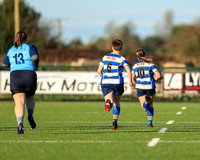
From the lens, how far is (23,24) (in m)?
45.2

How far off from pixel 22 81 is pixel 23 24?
1418 inches

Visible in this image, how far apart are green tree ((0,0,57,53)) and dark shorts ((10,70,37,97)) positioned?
104ft

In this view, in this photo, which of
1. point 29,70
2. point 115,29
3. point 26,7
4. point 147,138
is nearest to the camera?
point 147,138

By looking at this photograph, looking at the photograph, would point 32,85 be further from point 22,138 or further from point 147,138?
point 147,138

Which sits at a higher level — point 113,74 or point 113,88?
point 113,74

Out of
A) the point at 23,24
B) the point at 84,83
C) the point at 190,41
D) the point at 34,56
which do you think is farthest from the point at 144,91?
the point at 190,41

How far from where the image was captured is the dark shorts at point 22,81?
32.6 ft

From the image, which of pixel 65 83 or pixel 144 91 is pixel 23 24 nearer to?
pixel 65 83

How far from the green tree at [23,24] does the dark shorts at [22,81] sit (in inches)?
1251

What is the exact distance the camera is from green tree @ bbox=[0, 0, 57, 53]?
44.1 m

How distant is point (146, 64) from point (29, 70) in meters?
2.94

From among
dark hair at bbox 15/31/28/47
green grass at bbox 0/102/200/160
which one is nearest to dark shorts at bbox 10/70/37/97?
dark hair at bbox 15/31/28/47

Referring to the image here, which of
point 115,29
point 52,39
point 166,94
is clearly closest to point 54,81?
point 166,94

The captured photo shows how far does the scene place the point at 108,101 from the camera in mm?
10750
